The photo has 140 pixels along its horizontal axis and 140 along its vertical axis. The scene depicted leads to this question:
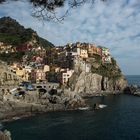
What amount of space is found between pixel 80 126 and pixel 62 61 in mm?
57554

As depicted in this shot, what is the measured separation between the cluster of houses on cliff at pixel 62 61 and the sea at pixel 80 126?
30.4m

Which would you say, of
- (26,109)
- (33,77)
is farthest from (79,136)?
(33,77)

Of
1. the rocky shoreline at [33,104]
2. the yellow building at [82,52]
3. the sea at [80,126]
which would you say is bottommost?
the sea at [80,126]

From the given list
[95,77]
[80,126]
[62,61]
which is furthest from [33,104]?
[62,61]

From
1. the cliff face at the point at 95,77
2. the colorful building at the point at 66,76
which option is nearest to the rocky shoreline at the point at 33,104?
the colorful building at the point at 66,76

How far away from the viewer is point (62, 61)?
10444 centimetres

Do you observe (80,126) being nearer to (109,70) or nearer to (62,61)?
(62,61)

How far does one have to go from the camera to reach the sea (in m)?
41.5

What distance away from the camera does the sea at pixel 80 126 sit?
4147cm

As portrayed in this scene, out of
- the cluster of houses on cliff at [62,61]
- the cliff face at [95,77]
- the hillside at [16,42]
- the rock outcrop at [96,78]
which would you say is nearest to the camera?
the cluster of houses on cliff at [62,61]

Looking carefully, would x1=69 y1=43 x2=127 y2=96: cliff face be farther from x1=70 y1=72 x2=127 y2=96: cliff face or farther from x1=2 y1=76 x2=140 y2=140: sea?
x1=2 y1=76 x2=140 y2=140: sea

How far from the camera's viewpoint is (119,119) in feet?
178

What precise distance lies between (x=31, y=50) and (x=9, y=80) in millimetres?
30290

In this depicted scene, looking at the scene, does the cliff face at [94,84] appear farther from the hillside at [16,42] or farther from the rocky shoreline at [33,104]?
the hillside at [16,42]
